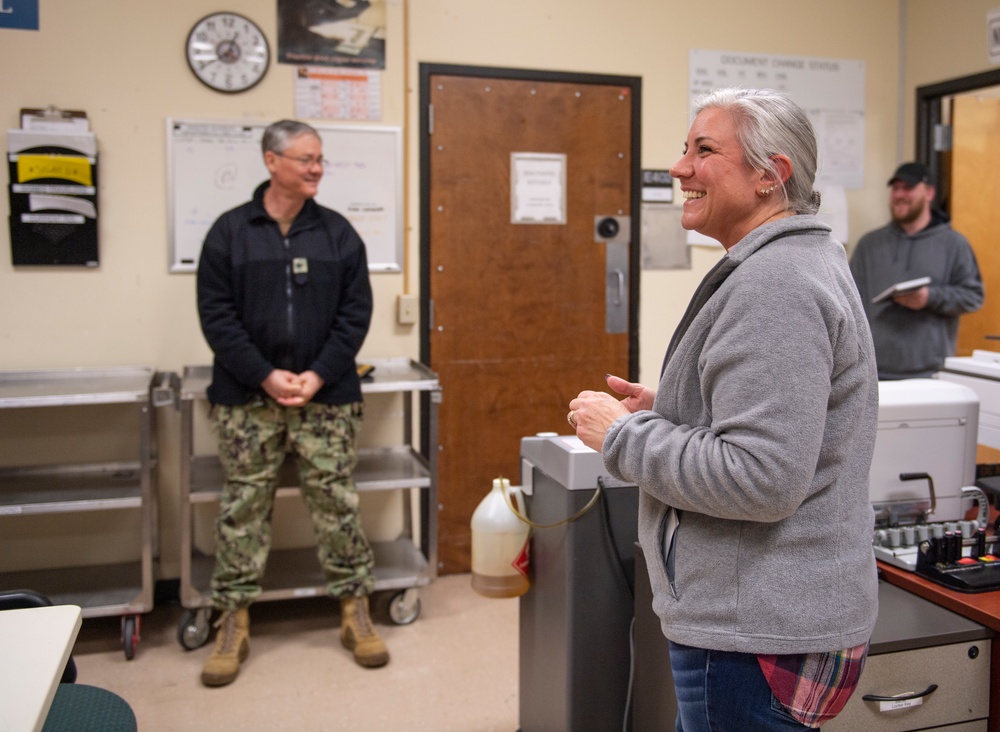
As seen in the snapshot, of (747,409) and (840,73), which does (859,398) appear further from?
(840,73)

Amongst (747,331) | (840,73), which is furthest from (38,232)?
(840,73)

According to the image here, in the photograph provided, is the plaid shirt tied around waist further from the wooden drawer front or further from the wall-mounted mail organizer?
the wall-mounted mail organizer

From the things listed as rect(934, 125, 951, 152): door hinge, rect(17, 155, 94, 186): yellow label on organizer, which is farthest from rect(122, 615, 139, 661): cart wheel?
rect(934, 125, 951, 152): door hinge

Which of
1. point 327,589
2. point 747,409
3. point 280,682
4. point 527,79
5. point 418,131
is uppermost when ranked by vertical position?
point 527,79

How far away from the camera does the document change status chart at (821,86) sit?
12.6ft

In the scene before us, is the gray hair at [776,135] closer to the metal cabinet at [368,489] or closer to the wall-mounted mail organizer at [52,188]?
the metal cabinet at [368,489]

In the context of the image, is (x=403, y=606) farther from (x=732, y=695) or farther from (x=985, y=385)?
(x=732, y=695)

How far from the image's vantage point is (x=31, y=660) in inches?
43.8

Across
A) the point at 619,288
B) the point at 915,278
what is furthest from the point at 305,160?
the point at 915,278

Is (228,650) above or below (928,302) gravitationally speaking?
below

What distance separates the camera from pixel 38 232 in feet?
10.2

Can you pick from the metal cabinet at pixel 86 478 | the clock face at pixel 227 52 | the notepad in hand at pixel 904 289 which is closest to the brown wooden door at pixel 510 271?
the clock face at pixel 227 52

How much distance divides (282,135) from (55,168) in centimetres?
91

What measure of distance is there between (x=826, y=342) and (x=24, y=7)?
3.09 m
